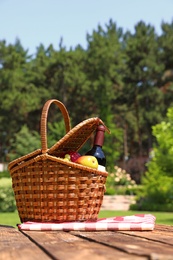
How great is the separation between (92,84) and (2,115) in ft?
23.1

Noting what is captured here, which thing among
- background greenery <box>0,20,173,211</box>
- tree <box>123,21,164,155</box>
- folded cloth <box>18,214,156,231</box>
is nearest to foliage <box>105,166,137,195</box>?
background greenery <box>0,20,173,211</box>

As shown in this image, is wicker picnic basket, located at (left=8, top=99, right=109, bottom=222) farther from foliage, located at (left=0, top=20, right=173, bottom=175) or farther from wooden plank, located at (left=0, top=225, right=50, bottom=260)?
foliage, located at (left=0, top=20, right=173, bottom=175)

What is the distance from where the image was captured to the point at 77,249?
1.74m

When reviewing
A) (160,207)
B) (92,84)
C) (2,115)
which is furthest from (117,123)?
(160,207)

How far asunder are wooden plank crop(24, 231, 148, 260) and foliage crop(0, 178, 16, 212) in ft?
49.7

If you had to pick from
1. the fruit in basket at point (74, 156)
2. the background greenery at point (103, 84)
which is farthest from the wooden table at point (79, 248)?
the background greenery at point (103, 84)

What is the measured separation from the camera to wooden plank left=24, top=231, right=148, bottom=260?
1515 mm

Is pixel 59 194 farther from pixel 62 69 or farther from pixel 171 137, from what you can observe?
pixel 62 69

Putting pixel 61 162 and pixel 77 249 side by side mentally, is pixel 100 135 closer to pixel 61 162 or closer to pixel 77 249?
pixel 61 162

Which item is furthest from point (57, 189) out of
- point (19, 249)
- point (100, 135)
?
point (19, 249)

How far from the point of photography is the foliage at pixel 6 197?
678 inches

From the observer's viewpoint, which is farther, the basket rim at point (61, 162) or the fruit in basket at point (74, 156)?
the fruit in basket at point (74, 156)

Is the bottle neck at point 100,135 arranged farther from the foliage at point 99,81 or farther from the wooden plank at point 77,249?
the foliage at point 99,81

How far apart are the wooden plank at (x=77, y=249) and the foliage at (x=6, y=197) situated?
49.7 ft
